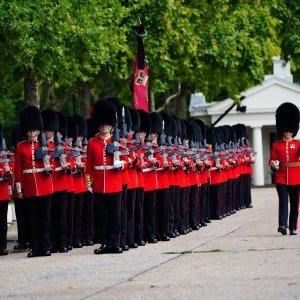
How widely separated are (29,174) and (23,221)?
2.93 metres

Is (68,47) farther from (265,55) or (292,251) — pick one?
(265,55)

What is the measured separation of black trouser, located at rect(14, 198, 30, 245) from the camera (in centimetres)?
2112

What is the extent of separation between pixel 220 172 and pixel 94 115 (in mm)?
10577

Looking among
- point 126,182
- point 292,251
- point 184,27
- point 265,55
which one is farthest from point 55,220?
point 265,55

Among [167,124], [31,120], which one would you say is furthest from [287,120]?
[31,120]

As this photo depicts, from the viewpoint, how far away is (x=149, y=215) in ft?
66.3

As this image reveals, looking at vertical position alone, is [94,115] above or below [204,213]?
above

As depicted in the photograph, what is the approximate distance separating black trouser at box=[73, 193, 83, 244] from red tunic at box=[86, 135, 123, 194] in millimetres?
2336

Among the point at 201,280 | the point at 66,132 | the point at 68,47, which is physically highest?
the point at 68,47

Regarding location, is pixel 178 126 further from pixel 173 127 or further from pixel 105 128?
pixel 105 128

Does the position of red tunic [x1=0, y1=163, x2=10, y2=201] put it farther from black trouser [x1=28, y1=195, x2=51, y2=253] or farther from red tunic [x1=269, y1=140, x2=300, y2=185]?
red tunic [x1=269, y1=140, x2=300, y2=185]

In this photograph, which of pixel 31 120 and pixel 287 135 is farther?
pixel 287 135

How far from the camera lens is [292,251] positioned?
55.3 ft

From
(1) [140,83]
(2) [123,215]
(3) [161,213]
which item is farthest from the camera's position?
(1) [140,83]
